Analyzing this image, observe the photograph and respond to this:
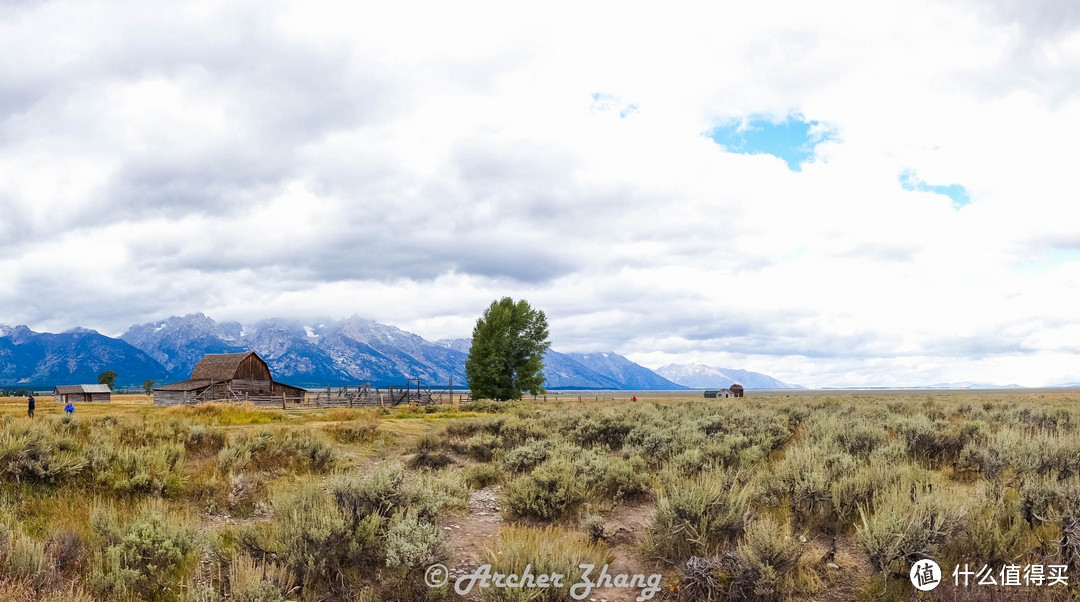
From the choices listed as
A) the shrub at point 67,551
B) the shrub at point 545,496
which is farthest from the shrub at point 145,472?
the shrub at point 545,496

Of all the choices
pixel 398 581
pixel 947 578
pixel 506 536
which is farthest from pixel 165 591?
pixel 947 578

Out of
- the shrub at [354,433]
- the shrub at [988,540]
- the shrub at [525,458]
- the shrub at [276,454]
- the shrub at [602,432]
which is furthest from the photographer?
the shrub at [354,433]

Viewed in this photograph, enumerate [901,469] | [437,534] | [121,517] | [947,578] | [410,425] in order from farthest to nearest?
[410,425] < [901,469] < [121,517] < [437,534] < [947,578]

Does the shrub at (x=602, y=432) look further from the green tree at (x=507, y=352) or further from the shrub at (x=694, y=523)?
the green tree at (x=507, y=352)

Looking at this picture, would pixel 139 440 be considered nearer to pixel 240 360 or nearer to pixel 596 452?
pixel 596 452

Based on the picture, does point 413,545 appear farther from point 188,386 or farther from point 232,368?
point 232,368

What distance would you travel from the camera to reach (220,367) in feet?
216

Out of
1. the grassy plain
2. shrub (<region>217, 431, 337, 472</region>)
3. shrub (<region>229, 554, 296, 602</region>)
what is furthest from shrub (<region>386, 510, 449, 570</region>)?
shrub (<region>217, 431, 337, 472</region>)

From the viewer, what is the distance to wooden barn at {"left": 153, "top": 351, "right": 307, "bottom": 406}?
5597 centimetres

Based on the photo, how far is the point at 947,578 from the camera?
6.53m

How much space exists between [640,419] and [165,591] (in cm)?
1585

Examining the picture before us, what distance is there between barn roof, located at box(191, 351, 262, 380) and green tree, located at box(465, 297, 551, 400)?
25.6 m

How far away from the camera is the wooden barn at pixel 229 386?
184ft

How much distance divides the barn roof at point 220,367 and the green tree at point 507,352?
25.6m
